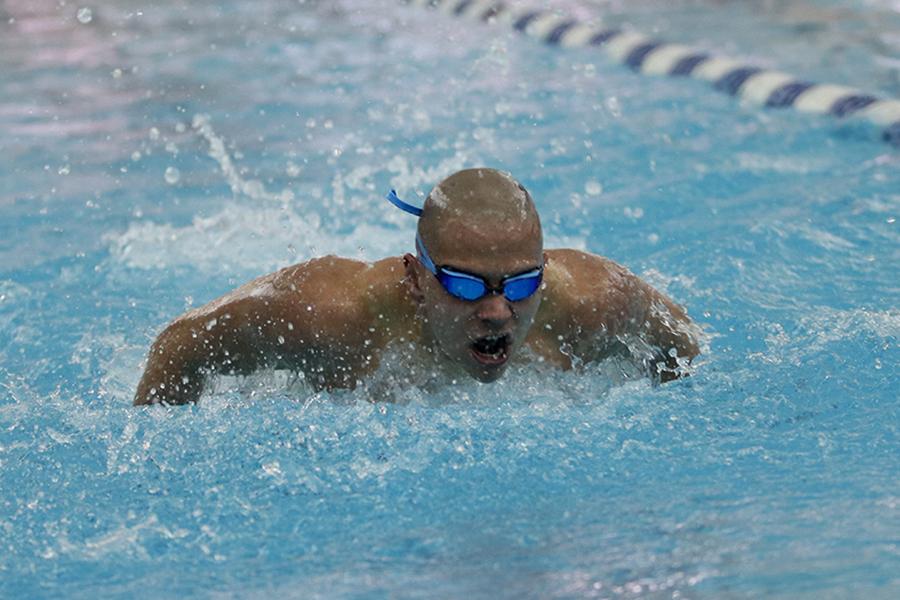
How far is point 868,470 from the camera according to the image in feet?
9.27

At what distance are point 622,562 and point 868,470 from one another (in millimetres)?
686

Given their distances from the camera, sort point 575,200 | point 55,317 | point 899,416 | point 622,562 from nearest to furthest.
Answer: point 622,562
point 899,416
point 55,317
point 575,200

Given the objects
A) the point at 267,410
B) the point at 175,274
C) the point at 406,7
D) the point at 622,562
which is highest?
the point at 622,562

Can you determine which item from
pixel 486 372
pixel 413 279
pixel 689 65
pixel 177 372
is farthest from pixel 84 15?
pixel 486 372

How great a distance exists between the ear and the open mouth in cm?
24

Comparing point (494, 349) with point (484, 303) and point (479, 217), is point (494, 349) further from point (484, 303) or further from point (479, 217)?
point (479, 217)

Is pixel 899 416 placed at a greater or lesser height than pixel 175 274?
greater

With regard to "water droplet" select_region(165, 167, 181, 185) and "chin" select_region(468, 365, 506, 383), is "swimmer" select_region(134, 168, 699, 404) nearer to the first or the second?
"chin" select_region(468, 365, 506, 383)

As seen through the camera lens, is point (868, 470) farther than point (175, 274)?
No

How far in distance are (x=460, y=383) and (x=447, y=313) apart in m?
0.33

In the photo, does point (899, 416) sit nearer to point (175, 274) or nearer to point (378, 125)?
point (175, 274)

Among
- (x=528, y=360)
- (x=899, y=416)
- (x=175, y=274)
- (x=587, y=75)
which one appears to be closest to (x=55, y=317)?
(x=175, y=274)

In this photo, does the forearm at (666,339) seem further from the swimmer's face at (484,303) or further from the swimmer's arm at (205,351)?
the swimmer's arm at (205,351)

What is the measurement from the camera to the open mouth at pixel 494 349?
9.25 ft
